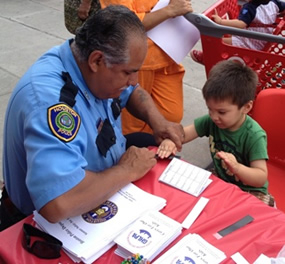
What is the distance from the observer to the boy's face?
6.84ft

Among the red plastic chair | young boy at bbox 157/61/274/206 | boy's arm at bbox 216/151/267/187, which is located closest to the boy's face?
young boy at bbox 157/61/274/206

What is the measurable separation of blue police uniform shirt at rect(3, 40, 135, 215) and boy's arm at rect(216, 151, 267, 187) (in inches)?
19.0

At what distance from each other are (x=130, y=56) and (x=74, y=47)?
0.25 m

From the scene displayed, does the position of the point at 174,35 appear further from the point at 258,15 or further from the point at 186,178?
the point at 186,178

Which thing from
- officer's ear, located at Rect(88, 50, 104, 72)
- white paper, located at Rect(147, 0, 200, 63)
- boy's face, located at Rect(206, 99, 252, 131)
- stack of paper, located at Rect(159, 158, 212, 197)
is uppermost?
officer's ear, located at Rect(88, 50, 104, 72)

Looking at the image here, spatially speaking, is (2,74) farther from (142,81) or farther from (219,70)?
(219,70)

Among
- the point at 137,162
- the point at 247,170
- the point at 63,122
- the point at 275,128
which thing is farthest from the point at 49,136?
the point at 275,128

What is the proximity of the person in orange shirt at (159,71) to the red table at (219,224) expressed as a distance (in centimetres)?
104

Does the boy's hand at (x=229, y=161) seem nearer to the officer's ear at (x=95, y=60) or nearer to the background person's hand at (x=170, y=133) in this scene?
the background person's hand at (x=170, y=133)

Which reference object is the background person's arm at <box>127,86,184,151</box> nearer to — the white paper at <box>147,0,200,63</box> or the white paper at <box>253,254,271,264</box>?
the white paper at <box>147,0,200,63</box>

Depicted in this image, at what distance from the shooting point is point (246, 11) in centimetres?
292

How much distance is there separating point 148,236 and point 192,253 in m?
0.16

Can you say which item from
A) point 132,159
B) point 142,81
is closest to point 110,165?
point 132,159

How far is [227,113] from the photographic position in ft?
6.85
